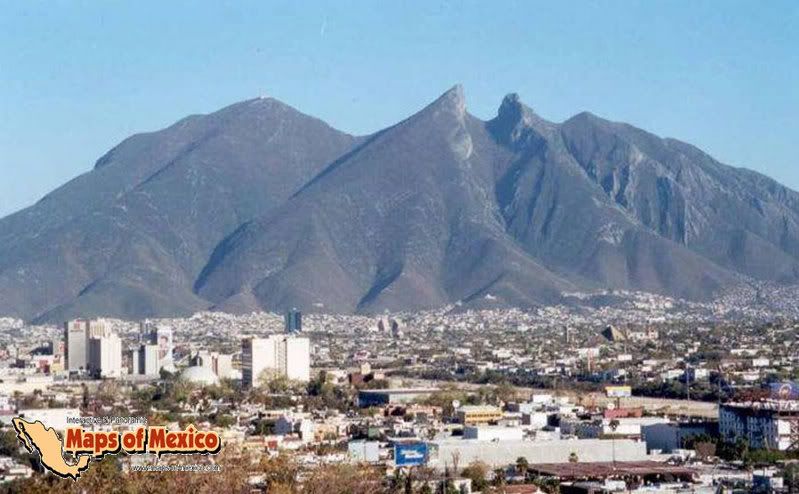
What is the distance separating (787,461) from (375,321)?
129134 mm

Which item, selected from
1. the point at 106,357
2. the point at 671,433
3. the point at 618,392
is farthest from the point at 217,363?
the point at 671,433

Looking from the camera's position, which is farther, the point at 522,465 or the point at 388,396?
the point at 388,396

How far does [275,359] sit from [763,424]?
4185 centimetres

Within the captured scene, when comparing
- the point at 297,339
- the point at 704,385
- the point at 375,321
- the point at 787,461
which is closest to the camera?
the point at 787,461

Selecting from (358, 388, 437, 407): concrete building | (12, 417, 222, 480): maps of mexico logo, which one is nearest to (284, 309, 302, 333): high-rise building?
(358, 388, 437, 407): concrete building

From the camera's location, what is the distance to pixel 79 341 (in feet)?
388

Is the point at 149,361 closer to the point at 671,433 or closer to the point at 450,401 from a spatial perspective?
the point at 450,401

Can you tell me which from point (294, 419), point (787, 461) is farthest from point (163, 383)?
point (787, 461)

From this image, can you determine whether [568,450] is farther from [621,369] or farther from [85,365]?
[85,365]

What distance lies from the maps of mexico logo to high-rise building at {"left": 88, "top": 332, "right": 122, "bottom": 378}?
A: 245 ft

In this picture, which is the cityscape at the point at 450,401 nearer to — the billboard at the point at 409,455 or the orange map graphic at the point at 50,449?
the billboard at the point at 409,455

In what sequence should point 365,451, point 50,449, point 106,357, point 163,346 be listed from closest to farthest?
point 50,449
point 365,451
point 106,357
point 163,346

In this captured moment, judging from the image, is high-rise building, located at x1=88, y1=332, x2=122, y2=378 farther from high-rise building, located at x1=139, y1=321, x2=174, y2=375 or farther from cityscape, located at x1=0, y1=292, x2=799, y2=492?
high-rise building, located at x1=139, y1=321, x2=174, y2=375

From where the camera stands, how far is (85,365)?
115812 millimetres
